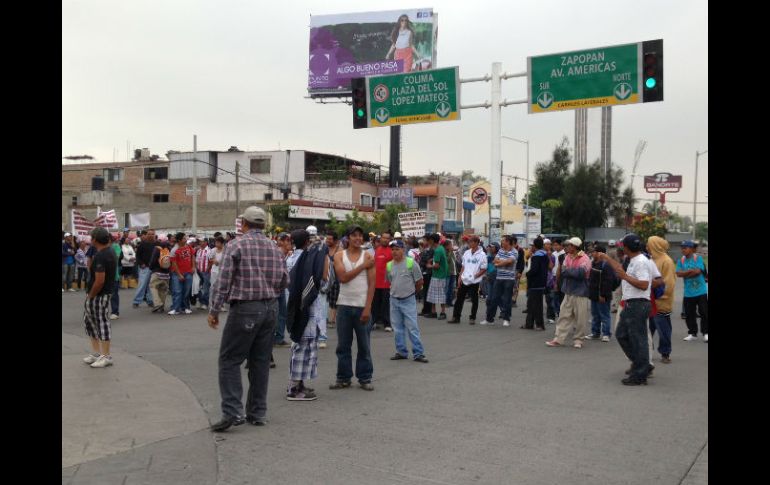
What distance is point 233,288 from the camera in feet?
20.7

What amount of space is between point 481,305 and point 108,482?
16.1m

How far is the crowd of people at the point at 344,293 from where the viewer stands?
20.9ft

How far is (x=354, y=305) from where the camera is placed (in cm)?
803

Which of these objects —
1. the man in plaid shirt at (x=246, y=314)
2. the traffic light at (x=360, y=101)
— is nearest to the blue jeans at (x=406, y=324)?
the man in plaid shirt at (x=246, y=314)

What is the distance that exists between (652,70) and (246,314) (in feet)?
46.0

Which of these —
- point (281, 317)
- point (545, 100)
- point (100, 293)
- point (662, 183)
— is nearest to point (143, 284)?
point (281, 317)

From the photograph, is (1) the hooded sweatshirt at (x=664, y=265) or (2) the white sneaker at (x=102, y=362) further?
(1) the hooded sweatshirt at (x=664, y=265)

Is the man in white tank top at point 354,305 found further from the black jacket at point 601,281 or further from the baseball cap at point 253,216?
the black jacket at point 601,281

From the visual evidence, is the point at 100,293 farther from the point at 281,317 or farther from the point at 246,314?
the point at 246,314

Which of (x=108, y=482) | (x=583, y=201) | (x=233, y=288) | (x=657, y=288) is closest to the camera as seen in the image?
(x=108, y=482)

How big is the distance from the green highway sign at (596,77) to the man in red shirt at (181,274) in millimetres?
9764

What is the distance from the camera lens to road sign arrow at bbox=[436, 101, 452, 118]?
20.3 meters
